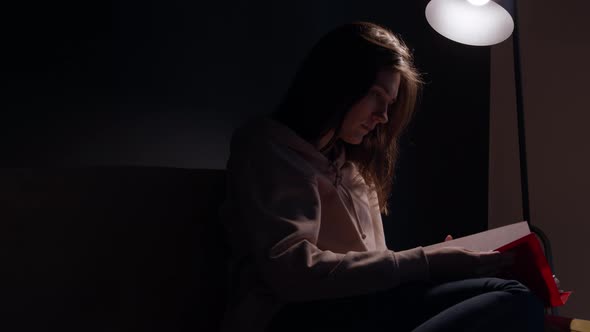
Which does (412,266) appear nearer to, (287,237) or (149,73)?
(287,237)

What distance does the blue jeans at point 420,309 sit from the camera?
0.66 meters

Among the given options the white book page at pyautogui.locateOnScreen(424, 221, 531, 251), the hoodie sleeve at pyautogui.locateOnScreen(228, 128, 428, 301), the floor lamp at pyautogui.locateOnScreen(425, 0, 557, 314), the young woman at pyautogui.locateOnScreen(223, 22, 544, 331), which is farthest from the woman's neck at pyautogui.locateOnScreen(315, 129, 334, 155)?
the floor lamp at pyautogui.locateOnScreen(425, 0, 557, 314)

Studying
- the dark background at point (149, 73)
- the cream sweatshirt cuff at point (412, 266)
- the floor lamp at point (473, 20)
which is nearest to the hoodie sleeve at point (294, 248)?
the cream sweatshirt cuff at point (412, 266)

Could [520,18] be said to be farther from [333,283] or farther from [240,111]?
[333,283]

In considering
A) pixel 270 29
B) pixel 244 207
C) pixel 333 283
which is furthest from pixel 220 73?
pixel 333 283

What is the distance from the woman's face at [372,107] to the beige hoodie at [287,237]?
Result: 0.10 metres

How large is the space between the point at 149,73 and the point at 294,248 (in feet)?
1.72

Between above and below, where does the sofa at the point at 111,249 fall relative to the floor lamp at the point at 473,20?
below

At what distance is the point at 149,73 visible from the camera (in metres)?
0.99

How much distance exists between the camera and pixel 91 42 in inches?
34.8

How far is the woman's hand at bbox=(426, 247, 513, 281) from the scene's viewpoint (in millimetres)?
760

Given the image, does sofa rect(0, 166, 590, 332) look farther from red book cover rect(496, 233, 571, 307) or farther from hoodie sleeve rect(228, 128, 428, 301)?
red book cover rect(496, 233, 571, 307)

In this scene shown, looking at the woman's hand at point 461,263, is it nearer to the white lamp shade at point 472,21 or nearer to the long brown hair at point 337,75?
the long brown hair at point 337,75

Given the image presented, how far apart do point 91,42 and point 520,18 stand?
5.38ft
